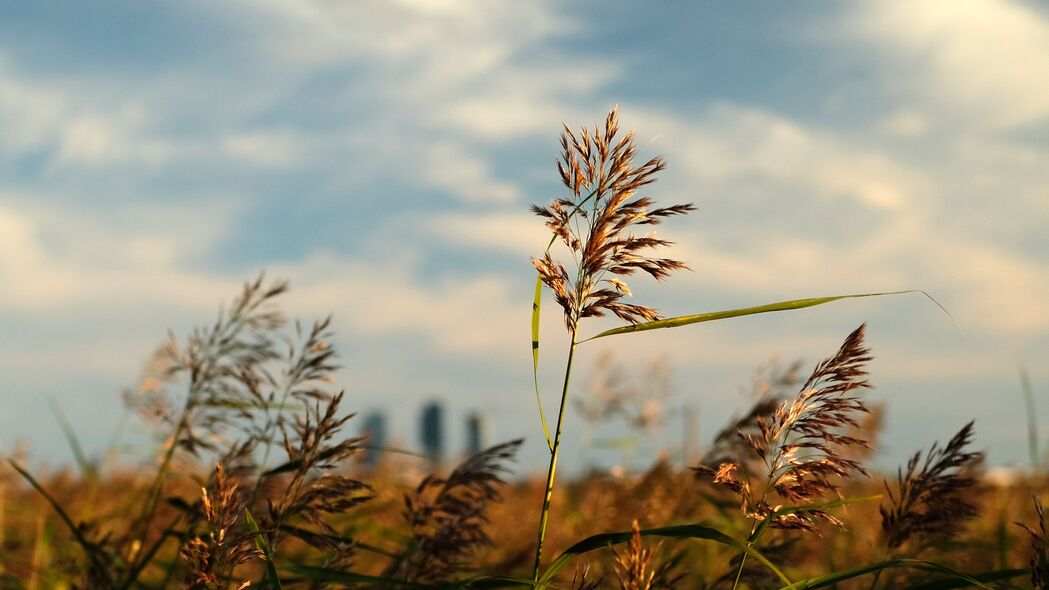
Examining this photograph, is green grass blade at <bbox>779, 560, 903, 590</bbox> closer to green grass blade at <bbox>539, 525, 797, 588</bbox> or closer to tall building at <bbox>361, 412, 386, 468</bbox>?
green grass blade at <bbox>539, 525, 797, 588</bbox>

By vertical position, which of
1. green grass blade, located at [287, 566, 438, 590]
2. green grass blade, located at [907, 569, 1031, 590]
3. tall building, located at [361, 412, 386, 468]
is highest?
tall building, located at [361, 412, 386, 468]

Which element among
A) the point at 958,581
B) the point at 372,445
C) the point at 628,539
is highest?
the point at 372,445

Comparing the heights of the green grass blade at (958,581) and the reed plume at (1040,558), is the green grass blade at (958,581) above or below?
below

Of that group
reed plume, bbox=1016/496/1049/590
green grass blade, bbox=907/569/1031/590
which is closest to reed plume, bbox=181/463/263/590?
green grass blade, bbox=907/569/1031/590

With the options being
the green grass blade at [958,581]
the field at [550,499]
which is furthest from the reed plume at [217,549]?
the green grass blade at [958,581]

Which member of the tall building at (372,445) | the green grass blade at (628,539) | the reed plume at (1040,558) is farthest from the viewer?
the tall building at (372,445)

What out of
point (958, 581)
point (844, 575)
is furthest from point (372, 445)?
point (958, 581)

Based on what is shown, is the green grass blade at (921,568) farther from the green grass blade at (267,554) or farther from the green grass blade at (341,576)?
the green grass blade at (267,554)

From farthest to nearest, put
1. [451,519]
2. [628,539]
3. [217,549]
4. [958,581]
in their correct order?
[451,519] < [958,581] < [217,549] < [628,539]

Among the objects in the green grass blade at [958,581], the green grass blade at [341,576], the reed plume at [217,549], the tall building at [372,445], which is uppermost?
the tall building at [372,445]

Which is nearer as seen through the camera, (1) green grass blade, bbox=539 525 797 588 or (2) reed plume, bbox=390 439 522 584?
(1) green grass blade, bbox=539 525 797 588

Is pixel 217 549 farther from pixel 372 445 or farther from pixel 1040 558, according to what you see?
pixel 1040 558

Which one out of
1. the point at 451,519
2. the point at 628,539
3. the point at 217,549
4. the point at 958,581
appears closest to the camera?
the point at 628,539

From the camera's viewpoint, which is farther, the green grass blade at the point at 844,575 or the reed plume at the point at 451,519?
the reed plume at the point at 451,519
